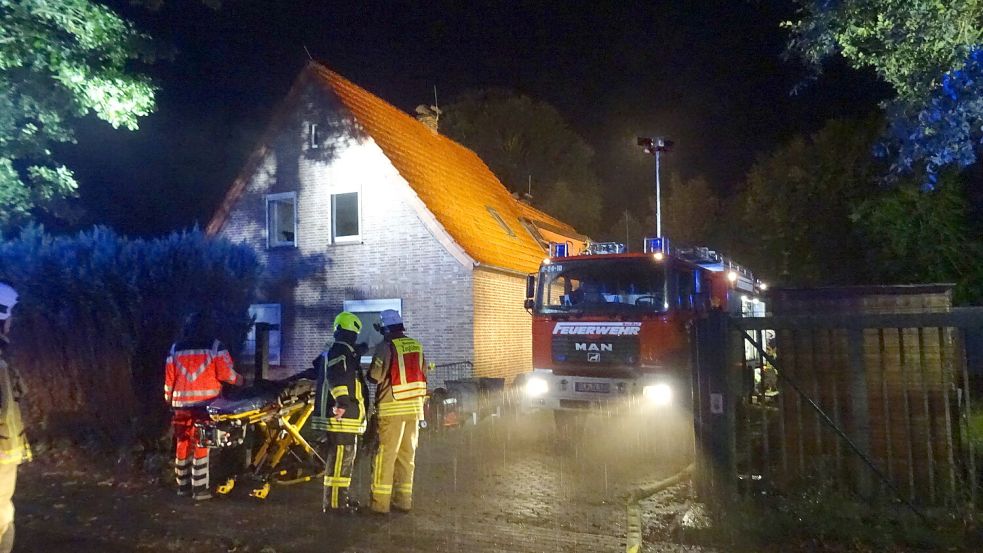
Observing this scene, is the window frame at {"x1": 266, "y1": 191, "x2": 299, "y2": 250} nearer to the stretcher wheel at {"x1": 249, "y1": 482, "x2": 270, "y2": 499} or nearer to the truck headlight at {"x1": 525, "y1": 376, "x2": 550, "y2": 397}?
the truck headlight at {"x1": 525, "y1": 376, "x2": 550, "y2": 397}

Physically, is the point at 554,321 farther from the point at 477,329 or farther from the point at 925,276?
the point at 925,276

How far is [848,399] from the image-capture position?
20.6 ft

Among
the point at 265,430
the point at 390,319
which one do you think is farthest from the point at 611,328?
the point at 265,430

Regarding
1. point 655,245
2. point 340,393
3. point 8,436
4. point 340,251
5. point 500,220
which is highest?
point 500,220

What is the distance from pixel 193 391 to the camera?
738 cm

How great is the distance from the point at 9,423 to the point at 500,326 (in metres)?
11.3

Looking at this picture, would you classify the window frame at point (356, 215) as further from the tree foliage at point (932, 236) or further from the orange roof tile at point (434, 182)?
the tree foliage at point (932, 236)

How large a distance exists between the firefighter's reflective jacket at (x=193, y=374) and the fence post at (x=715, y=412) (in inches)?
186

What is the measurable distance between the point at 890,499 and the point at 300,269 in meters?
12.3

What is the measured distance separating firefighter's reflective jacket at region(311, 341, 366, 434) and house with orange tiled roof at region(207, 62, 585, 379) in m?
7.28

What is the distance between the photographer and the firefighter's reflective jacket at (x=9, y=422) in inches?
177

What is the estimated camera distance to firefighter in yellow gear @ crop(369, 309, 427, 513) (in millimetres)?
6660

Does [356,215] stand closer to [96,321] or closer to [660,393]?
[96,321]

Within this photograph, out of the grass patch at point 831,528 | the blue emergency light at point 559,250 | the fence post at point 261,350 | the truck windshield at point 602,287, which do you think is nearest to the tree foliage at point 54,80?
the fence post at point 261,350
